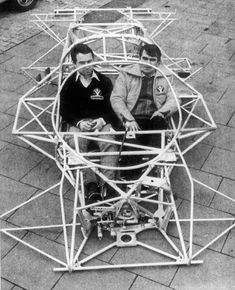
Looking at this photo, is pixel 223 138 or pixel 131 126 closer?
pixel 131 126

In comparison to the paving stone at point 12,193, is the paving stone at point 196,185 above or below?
below

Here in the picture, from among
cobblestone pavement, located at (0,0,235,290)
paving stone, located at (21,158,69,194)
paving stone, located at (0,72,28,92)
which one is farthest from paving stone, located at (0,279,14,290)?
A: paving stone, located at (0,72,28,92)

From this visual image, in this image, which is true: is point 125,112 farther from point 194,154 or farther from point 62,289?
point 62,289

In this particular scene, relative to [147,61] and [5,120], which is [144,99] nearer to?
[147,61]

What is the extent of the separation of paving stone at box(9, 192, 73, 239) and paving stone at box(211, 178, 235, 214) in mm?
1591

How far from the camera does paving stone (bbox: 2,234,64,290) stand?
3.74m

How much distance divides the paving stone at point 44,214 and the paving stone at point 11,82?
2.51 m

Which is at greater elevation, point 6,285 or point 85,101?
point 85,101

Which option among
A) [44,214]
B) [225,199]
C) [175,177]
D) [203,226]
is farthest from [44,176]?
[225,199]

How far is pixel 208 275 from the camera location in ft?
12.4

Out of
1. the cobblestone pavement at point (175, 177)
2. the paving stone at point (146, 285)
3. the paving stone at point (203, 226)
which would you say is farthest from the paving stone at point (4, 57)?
the paving stone at point (146, 285)

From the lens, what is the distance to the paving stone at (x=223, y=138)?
17.7ft

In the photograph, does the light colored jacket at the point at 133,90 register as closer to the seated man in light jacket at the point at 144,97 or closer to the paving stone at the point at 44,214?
the seated man in light jacket at the point at 144,97

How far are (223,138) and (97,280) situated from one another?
270 cm
